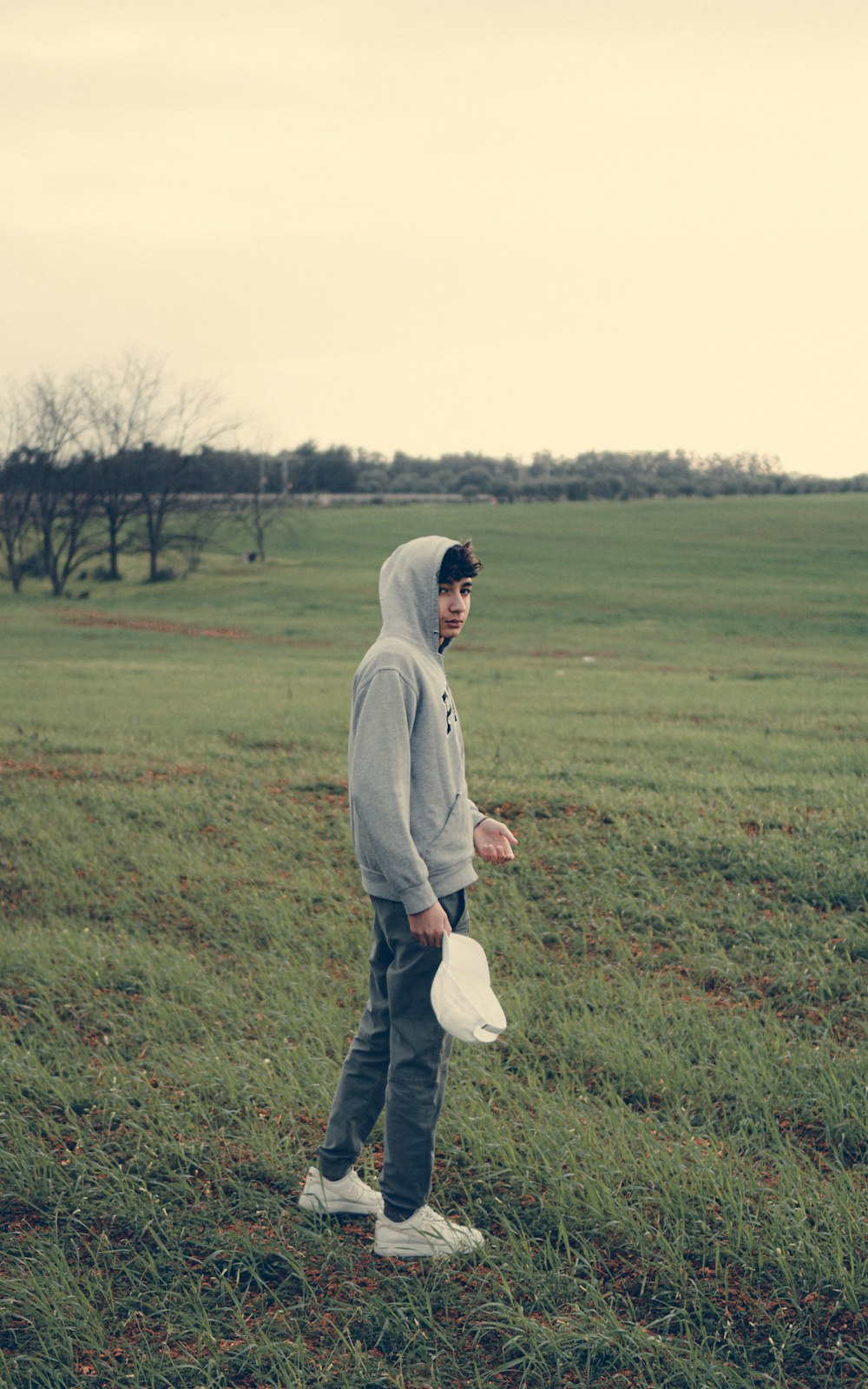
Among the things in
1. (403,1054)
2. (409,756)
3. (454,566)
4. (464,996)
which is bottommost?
(403,1054)

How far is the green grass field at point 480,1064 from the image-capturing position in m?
3.06

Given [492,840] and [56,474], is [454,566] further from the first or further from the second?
[56,474]

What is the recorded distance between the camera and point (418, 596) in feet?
11.1

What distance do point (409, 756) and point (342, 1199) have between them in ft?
4.88

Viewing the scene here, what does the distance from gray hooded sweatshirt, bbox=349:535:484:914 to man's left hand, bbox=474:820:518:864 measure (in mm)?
53

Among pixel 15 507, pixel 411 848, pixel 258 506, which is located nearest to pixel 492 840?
pixel 411 848

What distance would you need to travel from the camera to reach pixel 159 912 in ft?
22.0

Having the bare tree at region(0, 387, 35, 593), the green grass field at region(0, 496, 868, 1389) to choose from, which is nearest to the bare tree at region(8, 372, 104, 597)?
the bare tree at region(0, 387, 35, 593)

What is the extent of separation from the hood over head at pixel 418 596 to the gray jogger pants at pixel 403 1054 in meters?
0.80

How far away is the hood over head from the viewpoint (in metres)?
3.37

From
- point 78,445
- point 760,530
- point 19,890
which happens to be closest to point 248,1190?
point 19,890

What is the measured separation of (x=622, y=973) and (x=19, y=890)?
3833mm

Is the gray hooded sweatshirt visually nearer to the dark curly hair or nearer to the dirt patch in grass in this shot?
the dark curly hair

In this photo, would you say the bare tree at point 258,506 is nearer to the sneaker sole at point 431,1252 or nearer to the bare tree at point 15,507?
the bare tree at point 15,507
